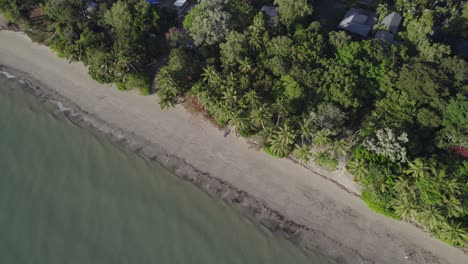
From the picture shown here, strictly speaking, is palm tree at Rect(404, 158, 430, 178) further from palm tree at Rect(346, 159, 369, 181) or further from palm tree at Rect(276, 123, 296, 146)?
palm tree at Rect(276, 123, 296, 146)

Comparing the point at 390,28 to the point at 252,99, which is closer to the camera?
the point at 252,99

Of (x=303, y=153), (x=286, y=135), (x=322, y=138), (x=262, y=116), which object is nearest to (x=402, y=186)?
(x=322, y=138)

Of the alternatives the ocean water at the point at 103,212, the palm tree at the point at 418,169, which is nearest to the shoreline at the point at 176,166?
the ocean water at the point at 103,212

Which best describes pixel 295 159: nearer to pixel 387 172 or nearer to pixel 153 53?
pixel 387 172

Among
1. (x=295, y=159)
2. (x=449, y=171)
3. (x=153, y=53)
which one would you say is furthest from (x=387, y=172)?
(x=153, y=53)

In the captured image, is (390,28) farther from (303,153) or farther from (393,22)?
(303,153)

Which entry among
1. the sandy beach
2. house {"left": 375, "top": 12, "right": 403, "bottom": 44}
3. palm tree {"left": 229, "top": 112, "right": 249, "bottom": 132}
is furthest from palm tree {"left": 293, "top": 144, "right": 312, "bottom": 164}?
house {"left": 375, "top": 12, "right": 403, "bottom": 44}

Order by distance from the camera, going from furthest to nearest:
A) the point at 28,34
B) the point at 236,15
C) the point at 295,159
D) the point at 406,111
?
the point at 28,34, the point at 236,15, the point at 295,159, the point at 406,111
